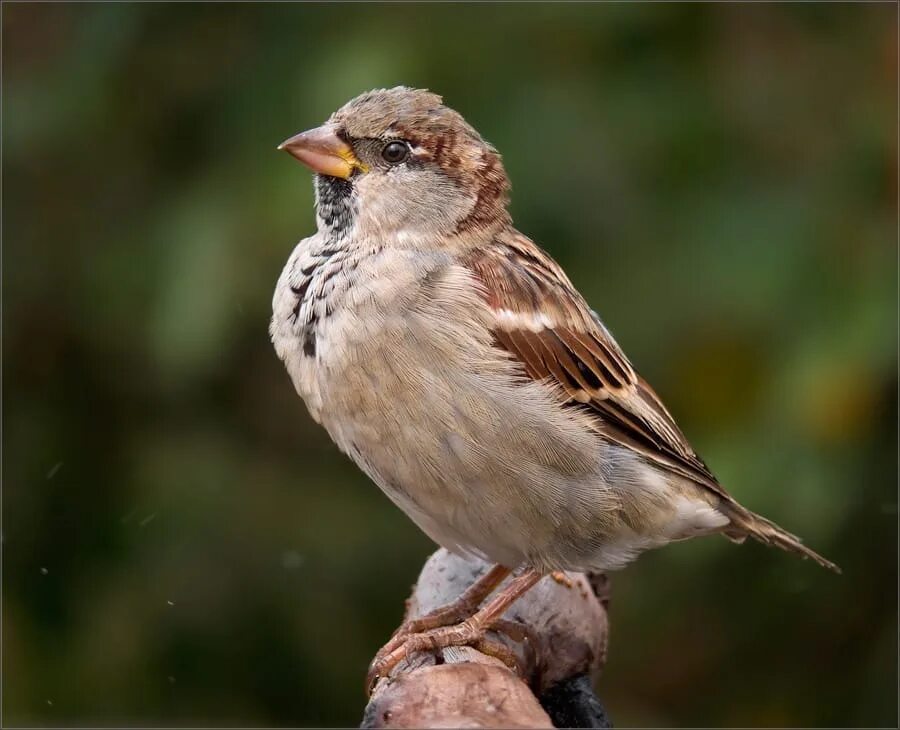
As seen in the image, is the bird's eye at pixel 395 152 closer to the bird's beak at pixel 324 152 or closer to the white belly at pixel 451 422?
the bird's beak at pixel 324 152

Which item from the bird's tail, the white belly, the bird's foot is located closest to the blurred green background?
the bird's tail

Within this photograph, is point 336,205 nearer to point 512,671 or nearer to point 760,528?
point 512,671

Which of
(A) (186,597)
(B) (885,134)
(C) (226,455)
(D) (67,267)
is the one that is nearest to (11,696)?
(A) (186,597)

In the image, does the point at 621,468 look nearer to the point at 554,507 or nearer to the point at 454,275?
the point at 554,507

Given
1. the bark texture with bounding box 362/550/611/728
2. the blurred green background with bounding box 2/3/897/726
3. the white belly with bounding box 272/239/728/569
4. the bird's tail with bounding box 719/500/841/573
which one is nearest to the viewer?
the bark texture with bounding box 362/550/611/728

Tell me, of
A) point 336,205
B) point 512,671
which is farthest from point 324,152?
point 512,671

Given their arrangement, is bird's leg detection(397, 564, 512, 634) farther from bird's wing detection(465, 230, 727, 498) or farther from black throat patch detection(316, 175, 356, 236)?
black throat patch detection(316, 175, 356, 236)

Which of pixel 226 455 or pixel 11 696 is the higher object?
pixel 226 455

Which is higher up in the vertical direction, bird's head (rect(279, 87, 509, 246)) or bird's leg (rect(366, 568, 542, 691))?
bird's head (rect(279, 87, 509, 246))
